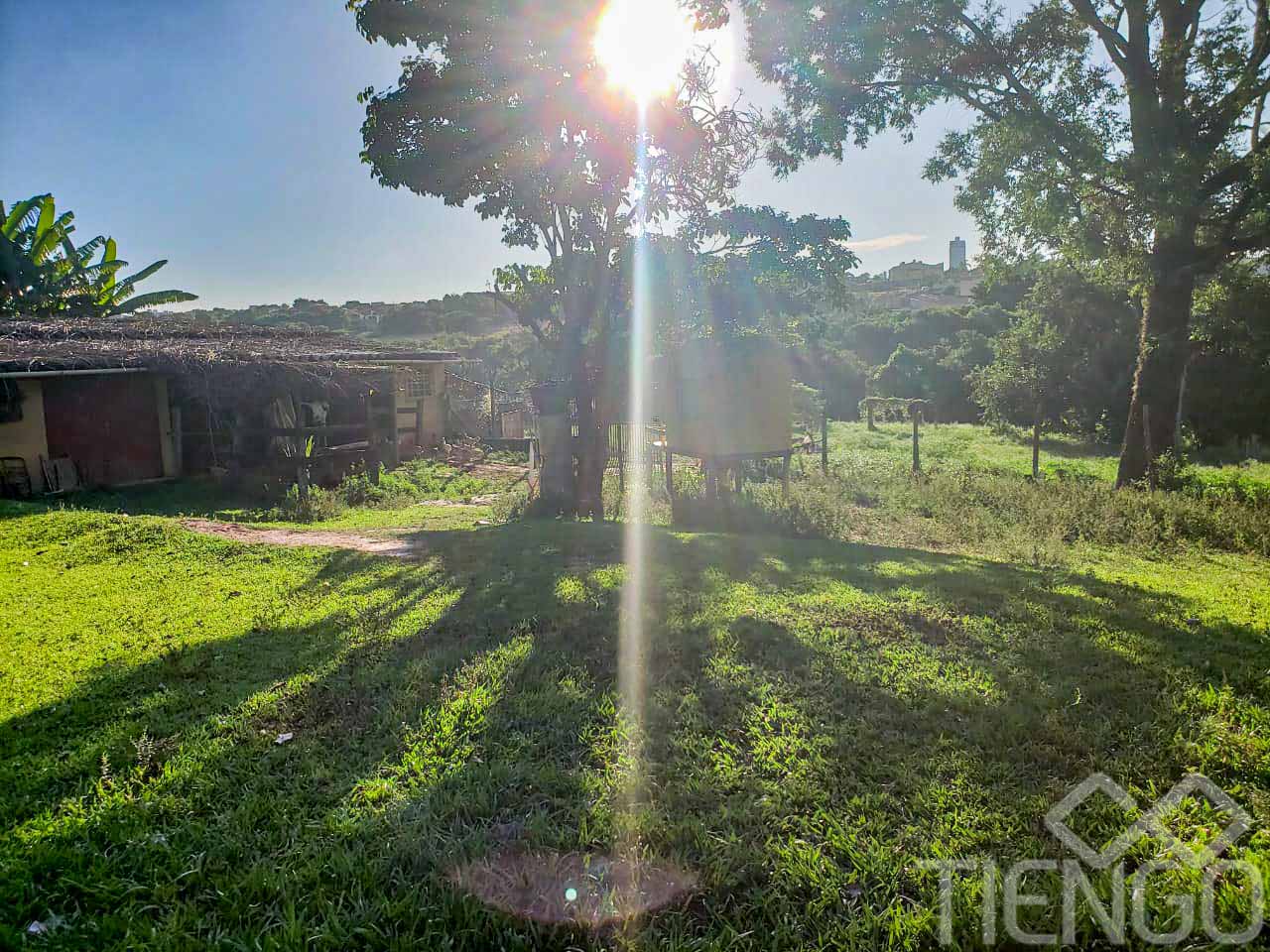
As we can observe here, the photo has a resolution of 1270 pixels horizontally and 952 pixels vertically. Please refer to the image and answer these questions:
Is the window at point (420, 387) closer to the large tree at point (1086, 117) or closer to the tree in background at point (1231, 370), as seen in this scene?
the large tree at point (1086, 117)

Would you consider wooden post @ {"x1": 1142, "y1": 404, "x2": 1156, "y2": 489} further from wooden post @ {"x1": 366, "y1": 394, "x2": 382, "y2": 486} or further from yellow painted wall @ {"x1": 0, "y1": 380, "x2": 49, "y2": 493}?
yellow painted wall @ {"x1": 0, "y1": 380, "x2": 49, "y2": 493}

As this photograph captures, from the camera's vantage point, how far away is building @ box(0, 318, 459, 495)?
530 inches

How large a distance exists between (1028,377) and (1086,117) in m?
18.1

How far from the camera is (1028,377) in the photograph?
27953mm

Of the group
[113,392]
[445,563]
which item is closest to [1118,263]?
[445,563]

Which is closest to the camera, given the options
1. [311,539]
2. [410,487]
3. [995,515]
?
[311,539]

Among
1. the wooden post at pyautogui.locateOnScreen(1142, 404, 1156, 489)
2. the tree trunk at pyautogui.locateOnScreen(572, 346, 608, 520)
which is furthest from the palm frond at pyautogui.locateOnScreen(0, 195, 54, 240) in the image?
the wooden post at pyautogui.locateOnScreen(1142, 404, 1156, 489)

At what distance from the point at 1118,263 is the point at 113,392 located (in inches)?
808

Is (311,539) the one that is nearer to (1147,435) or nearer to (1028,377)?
(1147,435)

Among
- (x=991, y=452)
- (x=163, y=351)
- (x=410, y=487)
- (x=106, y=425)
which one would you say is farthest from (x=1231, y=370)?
(x=106, y=425)

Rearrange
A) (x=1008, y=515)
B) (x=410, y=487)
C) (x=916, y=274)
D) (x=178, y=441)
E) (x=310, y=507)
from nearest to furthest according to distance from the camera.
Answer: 1. (x=1008, y=515)
2. (x=310, y=507)
3. (x=178, y=441)
4. (x=410, y=487)
5. (x=916, y=274)

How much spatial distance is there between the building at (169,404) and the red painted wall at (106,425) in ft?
0.06

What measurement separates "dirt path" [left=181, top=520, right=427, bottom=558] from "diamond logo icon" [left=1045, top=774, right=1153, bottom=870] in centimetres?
659

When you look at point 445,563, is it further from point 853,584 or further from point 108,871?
point 108,871
